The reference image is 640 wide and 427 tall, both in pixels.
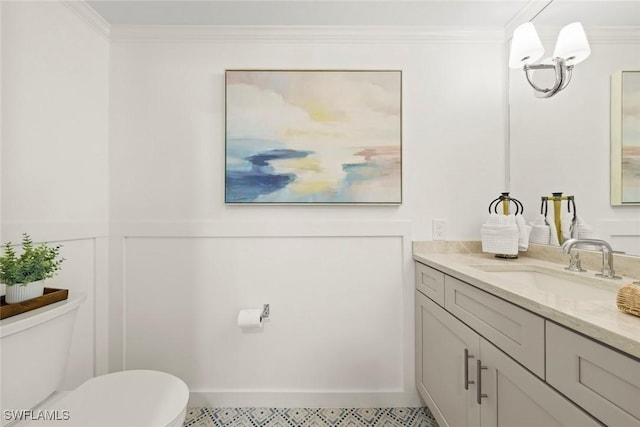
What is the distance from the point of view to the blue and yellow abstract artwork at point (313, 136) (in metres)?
1.70

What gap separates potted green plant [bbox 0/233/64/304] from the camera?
1.04 m

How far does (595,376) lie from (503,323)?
0.97 ft

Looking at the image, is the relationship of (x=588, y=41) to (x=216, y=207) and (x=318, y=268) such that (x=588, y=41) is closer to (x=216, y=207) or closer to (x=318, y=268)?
(x=318, y=268)

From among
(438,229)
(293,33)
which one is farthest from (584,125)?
(293,33)

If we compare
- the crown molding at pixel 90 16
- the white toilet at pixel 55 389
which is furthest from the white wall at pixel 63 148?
the white toilet at pixel 55 389

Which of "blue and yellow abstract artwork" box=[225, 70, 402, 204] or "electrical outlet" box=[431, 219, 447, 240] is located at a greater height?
"blue and yellow abstract artwork" box=[225, 70, 402, 204]

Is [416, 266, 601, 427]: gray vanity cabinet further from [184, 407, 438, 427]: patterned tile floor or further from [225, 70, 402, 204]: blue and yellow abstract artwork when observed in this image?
[225, 70, 402, 204]: blue and yellow abstract artwork

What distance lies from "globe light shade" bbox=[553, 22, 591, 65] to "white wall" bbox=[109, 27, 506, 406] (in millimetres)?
489

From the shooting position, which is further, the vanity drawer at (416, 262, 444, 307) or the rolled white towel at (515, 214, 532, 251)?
the rolled white towel at (515, 214, 532, 251)

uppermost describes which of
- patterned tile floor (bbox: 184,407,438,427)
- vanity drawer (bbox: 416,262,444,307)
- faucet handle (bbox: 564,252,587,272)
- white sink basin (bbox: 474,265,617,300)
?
faucet handle (bbox: 564,252,587,272)

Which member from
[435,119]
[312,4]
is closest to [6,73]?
[312,4]

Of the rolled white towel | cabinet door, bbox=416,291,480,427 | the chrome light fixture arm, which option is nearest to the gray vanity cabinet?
cabinet door, bbox=416,291,480,427

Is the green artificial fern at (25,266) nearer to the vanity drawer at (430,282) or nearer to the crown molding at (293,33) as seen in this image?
the crown molding at (293,33)

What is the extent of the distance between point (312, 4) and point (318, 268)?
1.42 m
